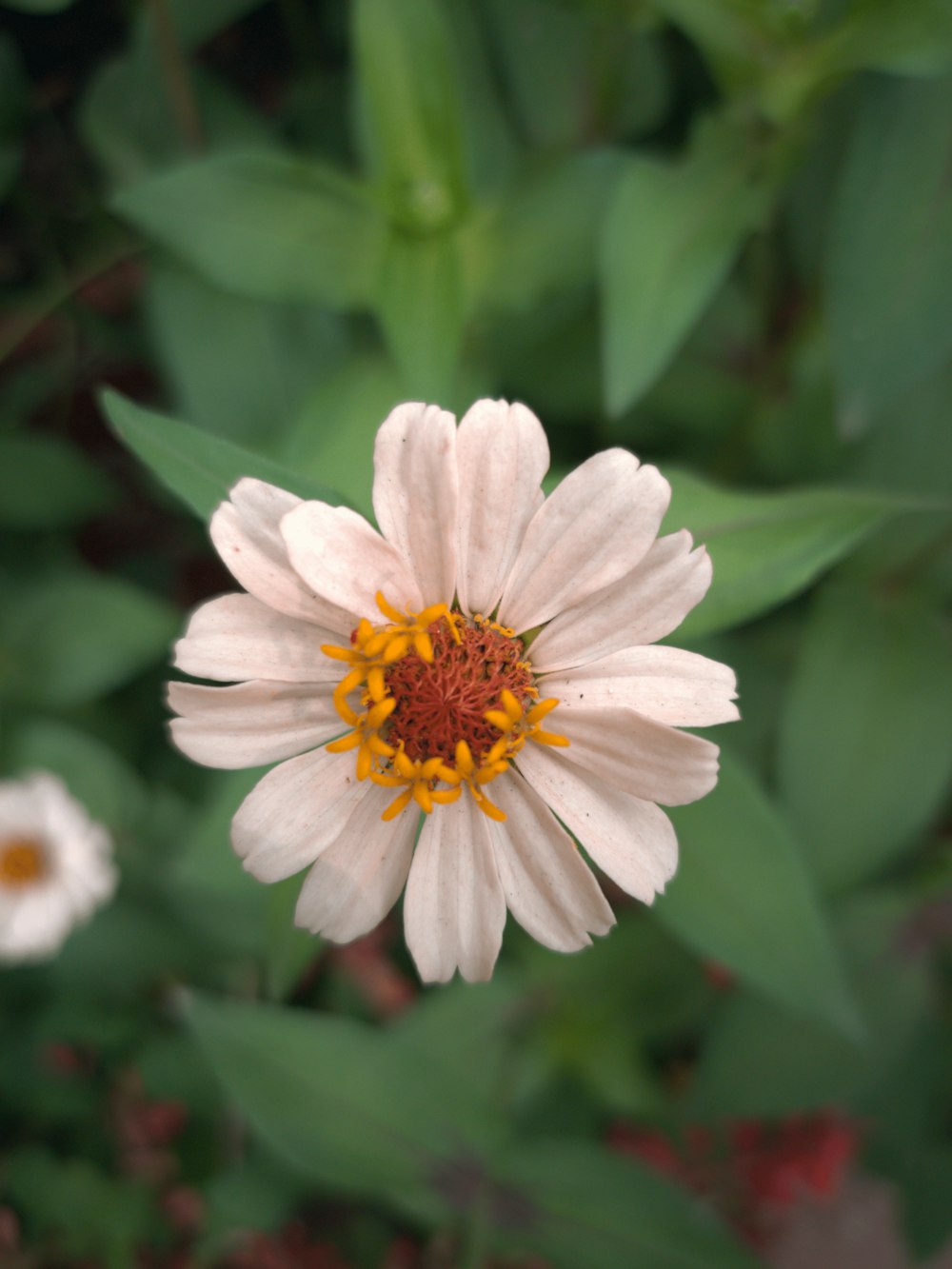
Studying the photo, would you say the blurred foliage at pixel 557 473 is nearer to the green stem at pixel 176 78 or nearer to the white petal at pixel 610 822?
the green stem at pixel 176 78

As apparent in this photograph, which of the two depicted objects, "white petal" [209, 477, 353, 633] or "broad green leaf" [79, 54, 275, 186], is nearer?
"white petal" [209, 477, 353, 633]

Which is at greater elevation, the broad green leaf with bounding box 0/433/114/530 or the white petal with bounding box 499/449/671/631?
the white petal with bounding box 499/449/671/631

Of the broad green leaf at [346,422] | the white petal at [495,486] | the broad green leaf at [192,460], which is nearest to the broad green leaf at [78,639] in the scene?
the broad green leaf at [346,422]

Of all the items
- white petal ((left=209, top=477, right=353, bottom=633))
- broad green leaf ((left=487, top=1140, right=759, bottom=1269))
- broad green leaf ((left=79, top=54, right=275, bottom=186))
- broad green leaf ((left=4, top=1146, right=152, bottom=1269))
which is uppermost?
broad green leaf ((left=79, top=54, right=275, bottom=186))

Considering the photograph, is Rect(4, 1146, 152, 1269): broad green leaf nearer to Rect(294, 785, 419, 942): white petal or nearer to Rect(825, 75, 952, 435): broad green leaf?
Rect(294, 785, 419, 942): white petal

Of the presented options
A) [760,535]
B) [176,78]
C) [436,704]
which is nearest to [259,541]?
[436,704]

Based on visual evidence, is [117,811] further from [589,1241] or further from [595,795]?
[595,795]

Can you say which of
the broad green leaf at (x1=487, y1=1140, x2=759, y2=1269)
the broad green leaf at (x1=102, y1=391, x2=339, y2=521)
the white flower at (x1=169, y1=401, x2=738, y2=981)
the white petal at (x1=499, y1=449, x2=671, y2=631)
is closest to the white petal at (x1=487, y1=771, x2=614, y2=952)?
the white flower at (x1=169, y1=401, x2=738, y2=981)
